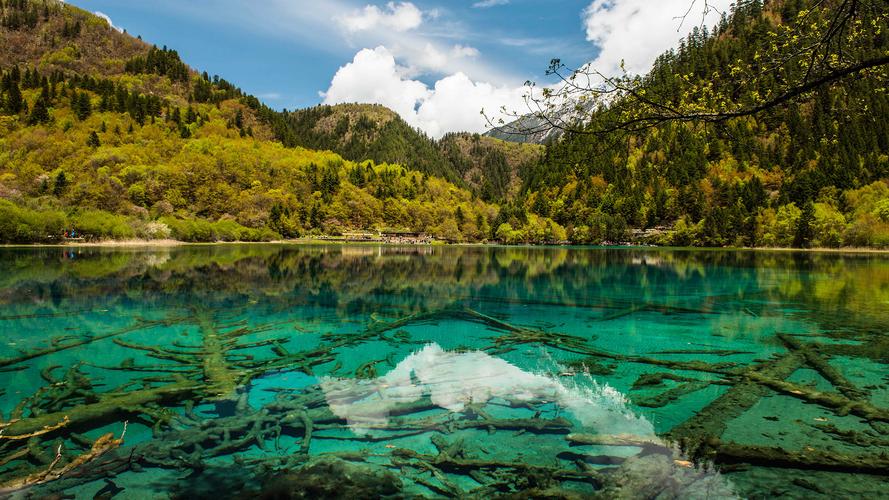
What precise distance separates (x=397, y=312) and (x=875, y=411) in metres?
14.3

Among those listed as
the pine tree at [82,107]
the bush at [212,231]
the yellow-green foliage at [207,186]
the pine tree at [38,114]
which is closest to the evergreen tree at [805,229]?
the yellow-green foliage at [207,186]

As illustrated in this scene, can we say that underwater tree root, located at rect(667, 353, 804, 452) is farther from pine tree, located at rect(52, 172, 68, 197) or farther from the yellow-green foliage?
pine tree, located at rect(52, 172, 68, 197)

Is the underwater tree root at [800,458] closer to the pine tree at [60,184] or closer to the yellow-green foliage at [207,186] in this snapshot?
the yellow-green foliage at [207,186]

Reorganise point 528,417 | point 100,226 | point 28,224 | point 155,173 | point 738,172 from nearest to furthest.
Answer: point 528,417 → point 28,224 → point 100,226 → point 155,173 → point 738,172

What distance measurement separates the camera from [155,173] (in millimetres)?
120938

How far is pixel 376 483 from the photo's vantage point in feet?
18.1

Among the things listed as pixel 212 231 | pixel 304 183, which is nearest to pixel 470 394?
pixel 212 231

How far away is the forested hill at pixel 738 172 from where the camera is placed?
248 inches

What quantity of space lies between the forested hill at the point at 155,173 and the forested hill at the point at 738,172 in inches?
1036

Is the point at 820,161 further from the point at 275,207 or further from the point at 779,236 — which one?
the point at 275,207

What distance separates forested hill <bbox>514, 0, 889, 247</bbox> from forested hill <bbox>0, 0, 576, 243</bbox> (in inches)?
1036

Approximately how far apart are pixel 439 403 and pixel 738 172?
18020cm

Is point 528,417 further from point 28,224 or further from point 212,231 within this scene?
point 212,231

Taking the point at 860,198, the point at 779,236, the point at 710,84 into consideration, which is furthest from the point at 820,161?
the point at 710,84
